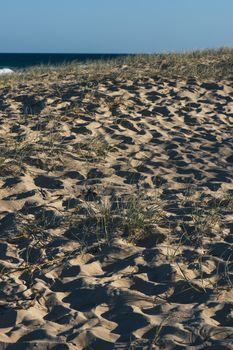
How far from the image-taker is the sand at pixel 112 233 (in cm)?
309

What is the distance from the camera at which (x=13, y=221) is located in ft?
14.4

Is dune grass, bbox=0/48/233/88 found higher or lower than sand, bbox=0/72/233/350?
higher

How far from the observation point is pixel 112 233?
4238 millimetres

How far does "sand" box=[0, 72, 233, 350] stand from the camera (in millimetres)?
3092

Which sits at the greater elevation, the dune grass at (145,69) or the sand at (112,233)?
the dune grass at (145,69)

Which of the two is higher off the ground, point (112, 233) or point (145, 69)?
point (145, 69)

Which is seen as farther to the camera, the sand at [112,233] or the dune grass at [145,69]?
the dune grass at [145,69]

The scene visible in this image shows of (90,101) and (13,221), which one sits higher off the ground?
(90,101)

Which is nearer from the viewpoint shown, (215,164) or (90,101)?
(215,164)

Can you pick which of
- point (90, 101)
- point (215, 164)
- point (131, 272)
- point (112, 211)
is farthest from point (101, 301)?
point (90, 101)

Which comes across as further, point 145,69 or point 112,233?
point 145,69

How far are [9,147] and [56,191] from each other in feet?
4.05

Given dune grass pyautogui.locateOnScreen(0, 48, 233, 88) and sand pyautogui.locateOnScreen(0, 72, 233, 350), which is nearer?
sand pyautogui.locateOnScreen(0, 72, 233, 350)

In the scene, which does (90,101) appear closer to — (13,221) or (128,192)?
(128,192)
